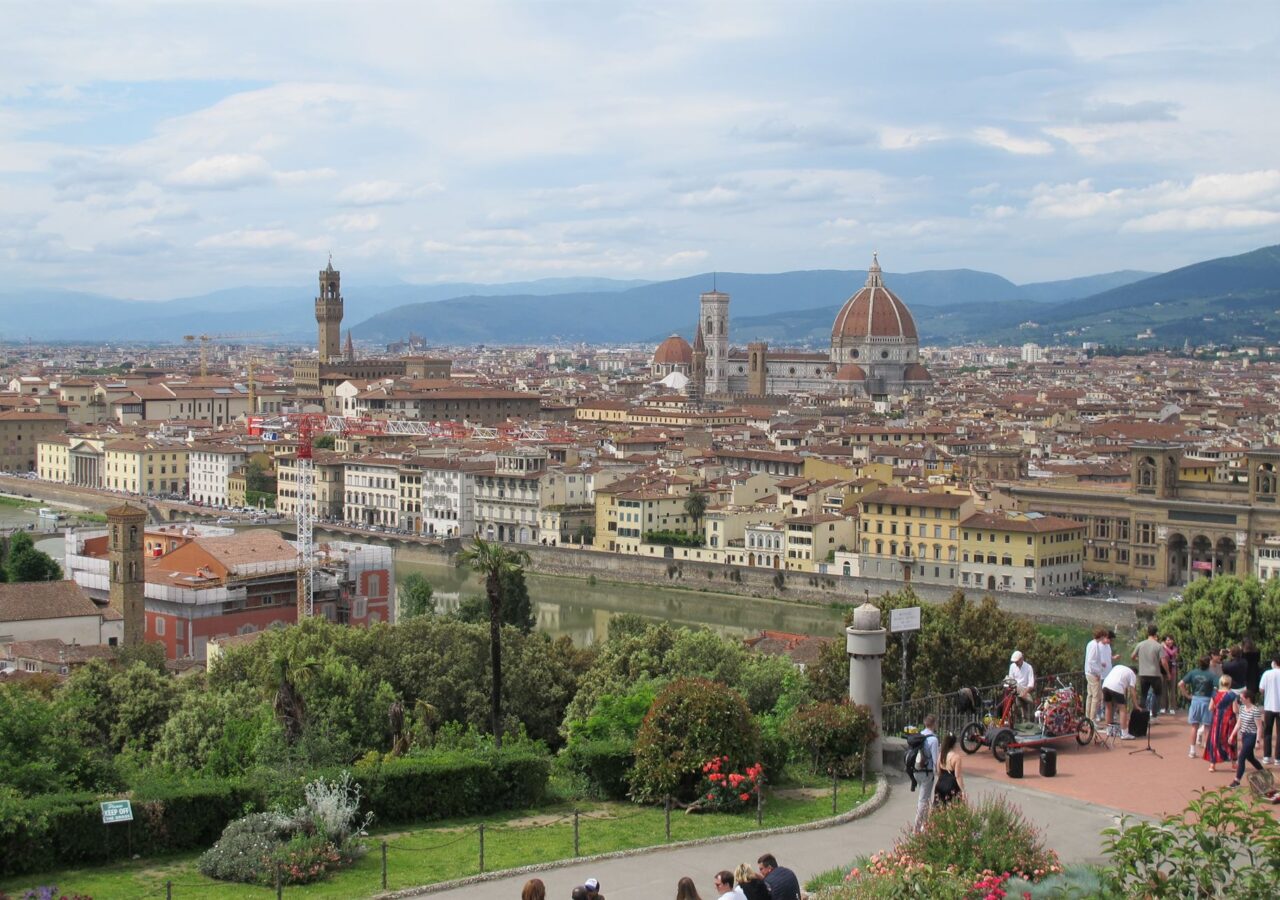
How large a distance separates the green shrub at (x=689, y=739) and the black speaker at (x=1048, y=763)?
4.45 ft

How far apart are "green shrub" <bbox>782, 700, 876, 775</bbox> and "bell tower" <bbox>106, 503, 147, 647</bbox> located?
16319 mm

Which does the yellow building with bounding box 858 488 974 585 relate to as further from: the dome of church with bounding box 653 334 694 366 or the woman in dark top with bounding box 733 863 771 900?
the dome of church with bounding box 653 334 694 366

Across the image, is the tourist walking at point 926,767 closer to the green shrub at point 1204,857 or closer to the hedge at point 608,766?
the hedge at point 608,766

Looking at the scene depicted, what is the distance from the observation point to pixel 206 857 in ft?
24.1

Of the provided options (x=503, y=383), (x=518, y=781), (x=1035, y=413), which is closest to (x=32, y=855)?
(x=518, y=781)

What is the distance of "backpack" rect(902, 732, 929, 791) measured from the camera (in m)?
7.55

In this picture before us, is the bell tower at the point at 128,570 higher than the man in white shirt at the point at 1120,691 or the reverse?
the reverse

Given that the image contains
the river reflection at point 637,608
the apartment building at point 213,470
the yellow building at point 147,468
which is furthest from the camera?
the yellow building at point 147,468

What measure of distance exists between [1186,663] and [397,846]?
247 inches

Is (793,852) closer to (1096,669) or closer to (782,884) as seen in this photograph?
(782,884)

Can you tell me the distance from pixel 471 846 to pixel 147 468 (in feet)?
162

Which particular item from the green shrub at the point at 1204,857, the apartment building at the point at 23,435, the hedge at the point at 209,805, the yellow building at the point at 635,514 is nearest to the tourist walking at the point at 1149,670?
the hedge at the point at 209,805

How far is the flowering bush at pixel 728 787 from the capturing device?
317 inches

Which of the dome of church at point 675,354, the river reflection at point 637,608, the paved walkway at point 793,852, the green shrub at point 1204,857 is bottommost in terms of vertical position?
the river reflection at point 637,608
